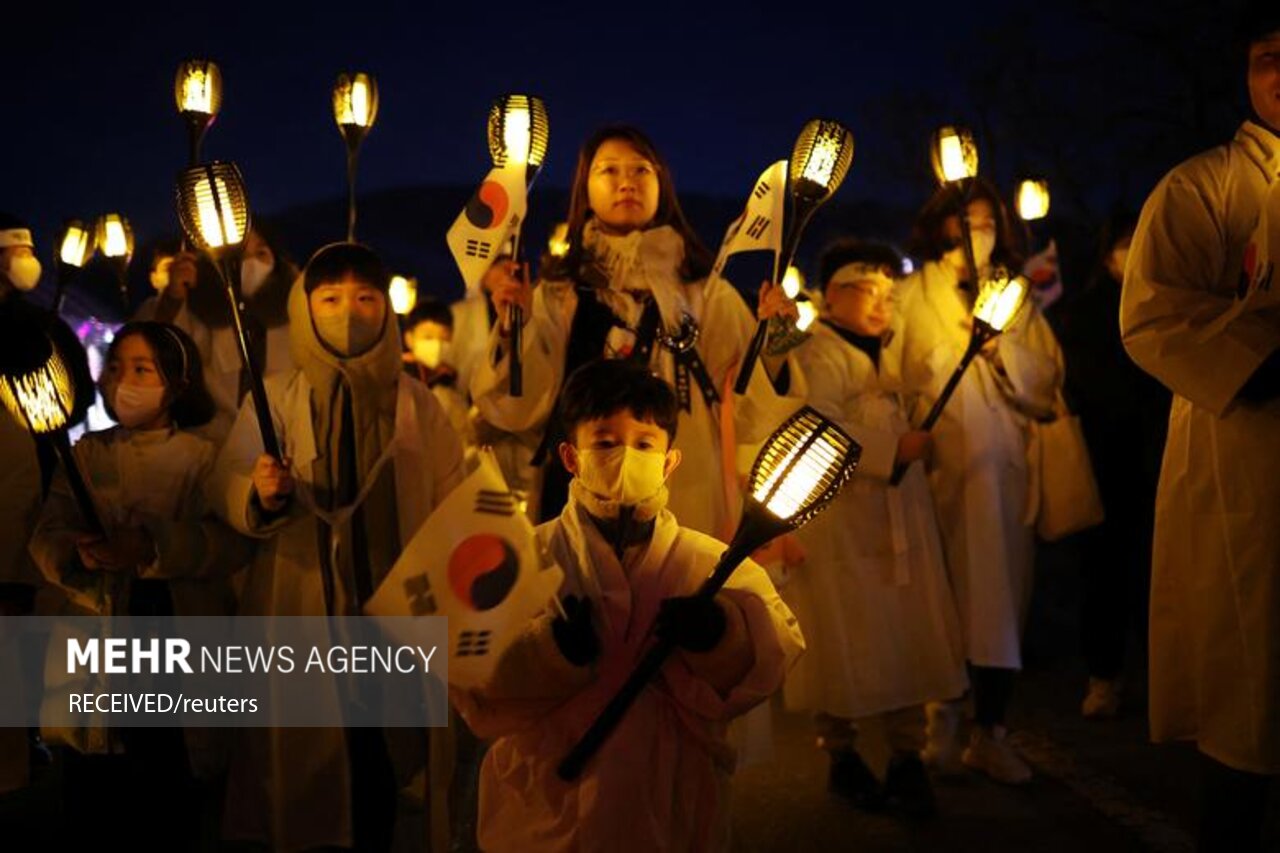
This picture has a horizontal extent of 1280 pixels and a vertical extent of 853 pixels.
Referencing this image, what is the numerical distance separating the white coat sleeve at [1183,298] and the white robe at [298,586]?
2.37m

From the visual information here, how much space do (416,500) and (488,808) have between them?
4.09 feet

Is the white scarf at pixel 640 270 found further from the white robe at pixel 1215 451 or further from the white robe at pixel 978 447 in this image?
the white robe at pixel 1215 451

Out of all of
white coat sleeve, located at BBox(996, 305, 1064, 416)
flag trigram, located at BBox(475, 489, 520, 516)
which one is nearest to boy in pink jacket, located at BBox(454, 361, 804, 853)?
flag trigram, located at BBox(475, 489, 520, 516)

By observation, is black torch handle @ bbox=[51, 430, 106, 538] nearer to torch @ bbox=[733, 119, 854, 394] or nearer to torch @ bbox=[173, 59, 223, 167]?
torch @ bbox=[173, 59, 223, 167]

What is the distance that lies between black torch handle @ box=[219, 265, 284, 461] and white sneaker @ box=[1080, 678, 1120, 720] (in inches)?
188

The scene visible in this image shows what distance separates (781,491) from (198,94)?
3297 millimetres

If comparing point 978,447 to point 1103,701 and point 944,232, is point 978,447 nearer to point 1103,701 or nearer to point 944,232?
point 944,232

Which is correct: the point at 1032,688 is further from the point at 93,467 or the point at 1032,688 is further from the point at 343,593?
the point at 93,467

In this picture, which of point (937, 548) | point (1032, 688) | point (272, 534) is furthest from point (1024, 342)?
point (272, 534)

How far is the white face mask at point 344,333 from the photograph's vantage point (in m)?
3.97

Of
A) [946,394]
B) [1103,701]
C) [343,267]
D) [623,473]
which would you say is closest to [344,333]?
[343,267]

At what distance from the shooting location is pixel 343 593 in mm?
3986

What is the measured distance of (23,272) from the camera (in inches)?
235

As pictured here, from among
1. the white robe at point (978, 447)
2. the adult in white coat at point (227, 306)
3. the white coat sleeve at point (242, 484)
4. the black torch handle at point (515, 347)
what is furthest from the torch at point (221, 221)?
the white robe at point (978, 447)
